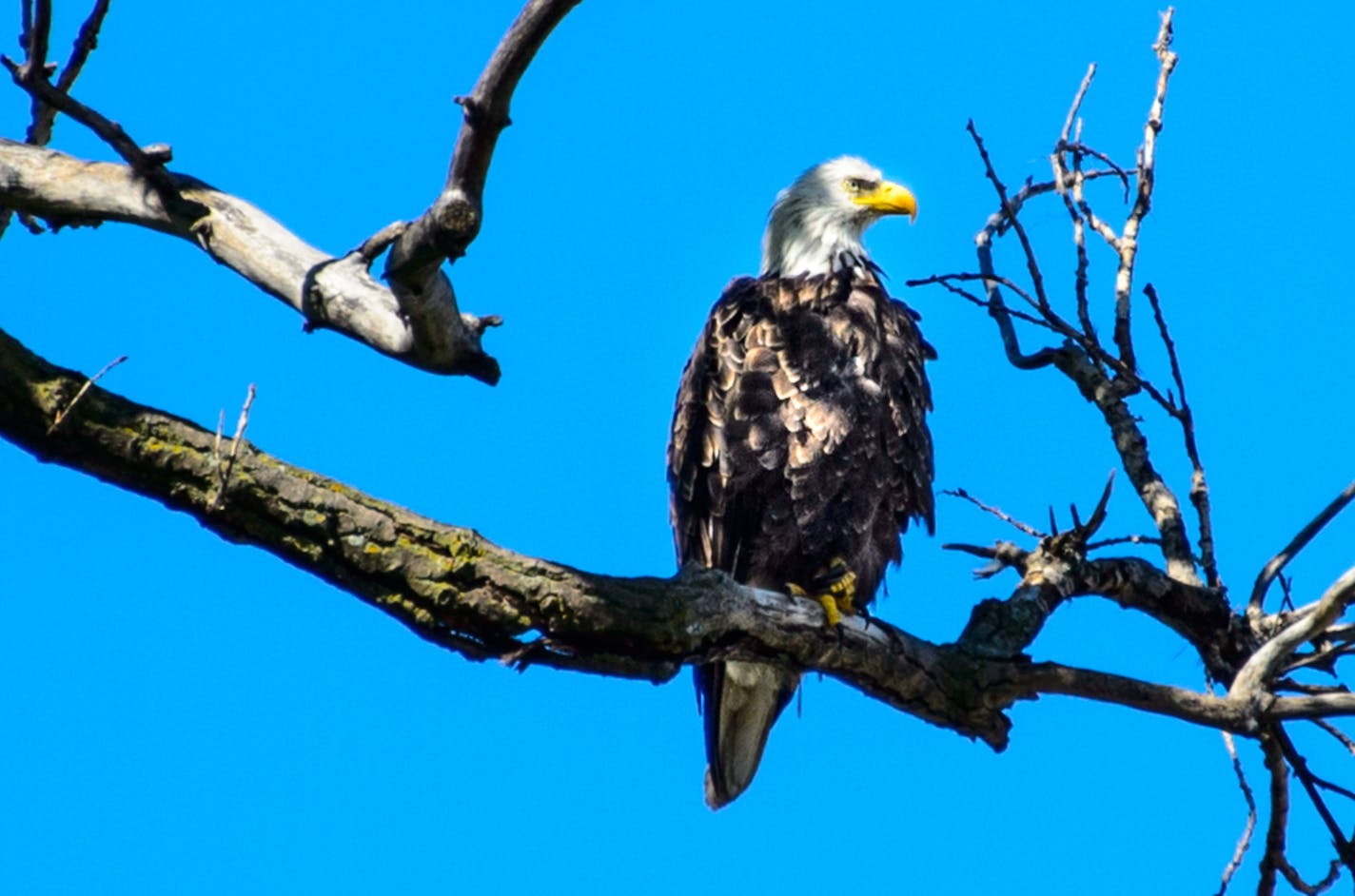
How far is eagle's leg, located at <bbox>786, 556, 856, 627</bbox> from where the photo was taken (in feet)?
15.6

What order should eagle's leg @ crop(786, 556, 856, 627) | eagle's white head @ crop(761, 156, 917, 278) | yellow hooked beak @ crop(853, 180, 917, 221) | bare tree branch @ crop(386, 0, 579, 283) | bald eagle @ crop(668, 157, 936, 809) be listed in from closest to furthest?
1. bare tree branch @ crop(386, 0, 579, 283)
2. eagle's leg @ crop(786, 556, 856, 627)
3. bald eagle @ crop(668, 157, 936, 809)
4. eagle's white head @ crop(761, 156, 917, 278)
5. yellow hooked beak @ crop(853, 180, 917, 221)

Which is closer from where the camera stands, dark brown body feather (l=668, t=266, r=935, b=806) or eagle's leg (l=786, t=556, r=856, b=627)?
eagle's leg (l=786, t=556, r=856, b=627)

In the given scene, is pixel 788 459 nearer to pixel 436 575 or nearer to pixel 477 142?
pixel 436 575

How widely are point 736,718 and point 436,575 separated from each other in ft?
8.04

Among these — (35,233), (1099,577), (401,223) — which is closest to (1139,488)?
(1099,577)

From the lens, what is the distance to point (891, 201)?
250 inches

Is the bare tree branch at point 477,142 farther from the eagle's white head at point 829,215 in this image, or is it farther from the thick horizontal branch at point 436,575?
the eagle's white head at point 829,215

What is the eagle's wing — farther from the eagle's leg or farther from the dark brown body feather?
the eagle's leg

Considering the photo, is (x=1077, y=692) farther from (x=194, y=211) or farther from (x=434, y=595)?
(x=194, y=211)

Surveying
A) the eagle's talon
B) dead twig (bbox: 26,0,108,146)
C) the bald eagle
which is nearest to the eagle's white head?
the bald eagle

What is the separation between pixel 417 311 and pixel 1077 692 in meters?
2.16

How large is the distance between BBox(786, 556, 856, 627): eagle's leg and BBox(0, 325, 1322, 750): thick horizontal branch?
733 mm

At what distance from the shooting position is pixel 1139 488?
194 inches

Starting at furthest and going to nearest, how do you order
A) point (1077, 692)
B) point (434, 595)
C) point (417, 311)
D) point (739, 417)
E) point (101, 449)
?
point (739, 417) < point (1077, 692) < point (434, 595) < point (101, 449) < point (417, 311)
